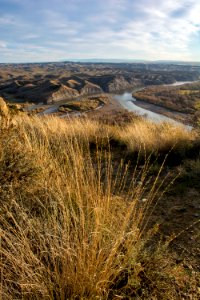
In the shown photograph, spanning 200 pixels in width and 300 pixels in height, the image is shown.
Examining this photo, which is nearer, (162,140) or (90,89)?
(162,140)

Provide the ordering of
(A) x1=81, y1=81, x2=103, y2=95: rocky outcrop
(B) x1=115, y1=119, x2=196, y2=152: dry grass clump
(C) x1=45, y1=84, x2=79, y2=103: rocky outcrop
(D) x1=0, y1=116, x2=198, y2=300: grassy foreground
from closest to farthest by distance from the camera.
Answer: (D) x1=0, y1=116, x2=198, y2=300: grassy foreground → (B) x1=115, y1=119, x2=196, y2=152: dry grass clump → (C) x1=45, y1=84, x2=79, y2=103: rocky outcrop → (A) x1=81, y1=81, x2=103, y2=95: rocky outcrop

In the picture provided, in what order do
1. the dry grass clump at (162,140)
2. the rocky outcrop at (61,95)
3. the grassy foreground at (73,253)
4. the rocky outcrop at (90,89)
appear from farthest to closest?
the rocky outcrop at (90,89) < the rocky outcrop at (61,95) < the dry grass clump at (162,140) < the grassy foreground at (73,253)

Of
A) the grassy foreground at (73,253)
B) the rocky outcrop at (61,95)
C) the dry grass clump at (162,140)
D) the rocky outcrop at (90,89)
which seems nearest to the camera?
the grassy foreground at (73,253)

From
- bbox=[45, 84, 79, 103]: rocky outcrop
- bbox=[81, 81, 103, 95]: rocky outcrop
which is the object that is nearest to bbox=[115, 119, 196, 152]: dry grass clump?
bbox=[45, 84, 79, 103]: rocky outcrop

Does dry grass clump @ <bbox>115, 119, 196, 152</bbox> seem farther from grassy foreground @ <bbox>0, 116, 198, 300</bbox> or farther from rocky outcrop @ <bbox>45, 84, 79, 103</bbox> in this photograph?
rocky outcrop @ <bbox>45, 84, 79, 103</bbox>

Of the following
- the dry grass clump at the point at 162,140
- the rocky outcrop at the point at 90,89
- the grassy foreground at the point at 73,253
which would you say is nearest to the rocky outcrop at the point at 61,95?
the rocky outcrop at the point at 90,89

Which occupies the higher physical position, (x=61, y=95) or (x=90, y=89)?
(x=90, y=89)

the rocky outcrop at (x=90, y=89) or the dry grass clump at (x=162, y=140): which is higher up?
the dry grass clump at (x=162, y=140)

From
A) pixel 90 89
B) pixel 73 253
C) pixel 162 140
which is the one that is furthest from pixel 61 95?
pixel 73 253

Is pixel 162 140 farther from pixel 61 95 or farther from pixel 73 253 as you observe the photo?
pixel 61 95

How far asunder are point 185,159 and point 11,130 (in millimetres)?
3364

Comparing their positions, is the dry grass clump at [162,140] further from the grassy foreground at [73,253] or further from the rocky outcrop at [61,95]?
the rocky outcrop at [61,95]

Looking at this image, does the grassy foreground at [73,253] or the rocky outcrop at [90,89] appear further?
the rocky outcrop at [90,89]

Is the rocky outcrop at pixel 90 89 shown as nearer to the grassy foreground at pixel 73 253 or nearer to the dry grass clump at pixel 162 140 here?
the dry grass clump at pixel 162 140
